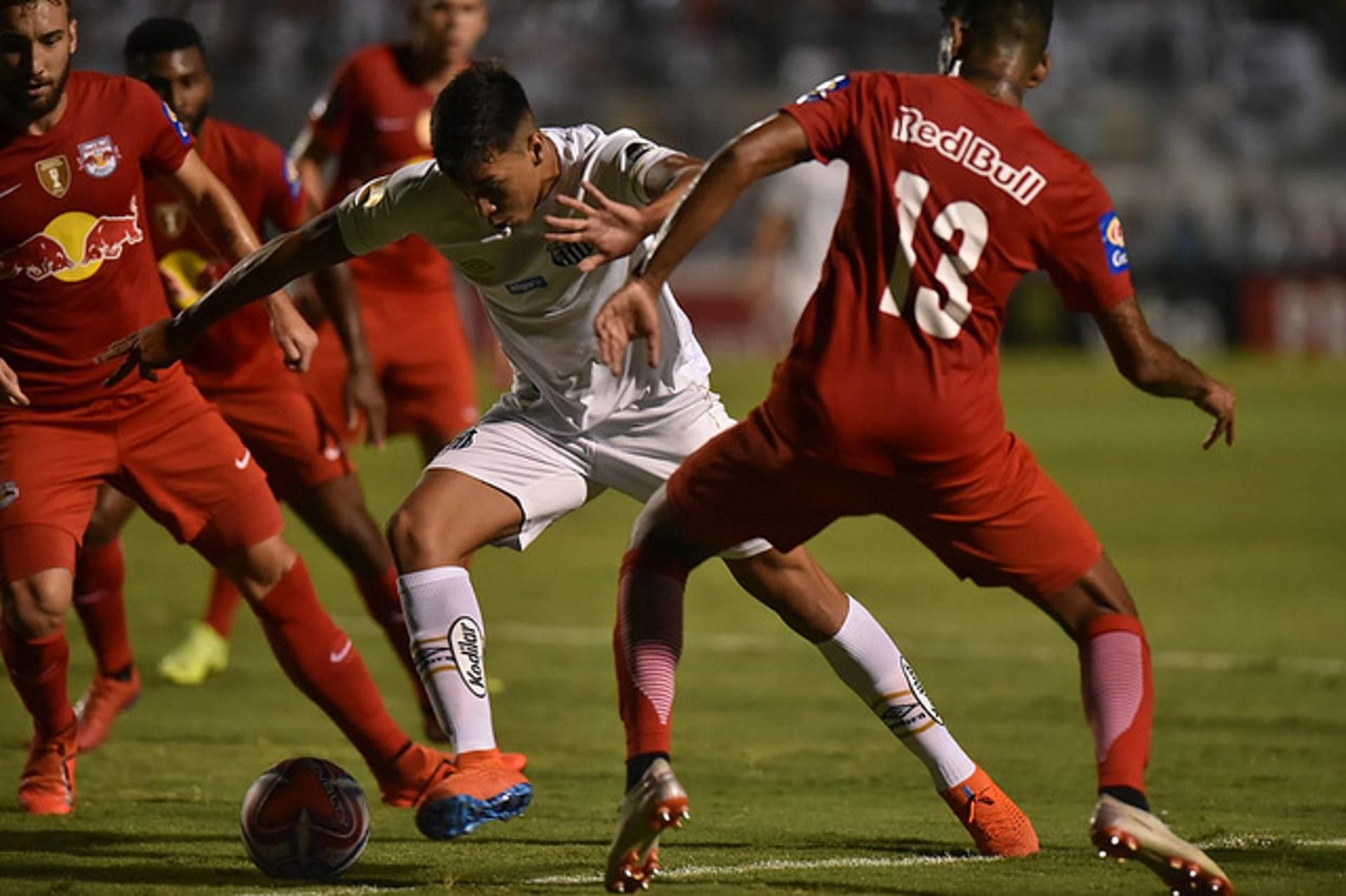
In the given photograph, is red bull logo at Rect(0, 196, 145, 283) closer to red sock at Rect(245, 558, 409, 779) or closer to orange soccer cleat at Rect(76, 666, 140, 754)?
red sock at Rect(245, 558, 409, 779)

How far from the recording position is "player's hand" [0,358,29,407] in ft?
20.4

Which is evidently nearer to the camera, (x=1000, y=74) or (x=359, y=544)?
(x=1000, y=74)

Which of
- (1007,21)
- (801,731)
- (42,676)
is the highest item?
(1007,21)

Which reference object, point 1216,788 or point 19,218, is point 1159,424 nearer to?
point 1216,788

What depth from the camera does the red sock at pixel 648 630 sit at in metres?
5.64


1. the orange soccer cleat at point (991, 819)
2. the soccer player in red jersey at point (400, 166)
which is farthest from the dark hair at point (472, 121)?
the soccer player in red jersey at point (400, 166)

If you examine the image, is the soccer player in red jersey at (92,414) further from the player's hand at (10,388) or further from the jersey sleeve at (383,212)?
the jersey sleeve at (383,212)

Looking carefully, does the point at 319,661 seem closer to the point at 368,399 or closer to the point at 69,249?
the point at 69,249

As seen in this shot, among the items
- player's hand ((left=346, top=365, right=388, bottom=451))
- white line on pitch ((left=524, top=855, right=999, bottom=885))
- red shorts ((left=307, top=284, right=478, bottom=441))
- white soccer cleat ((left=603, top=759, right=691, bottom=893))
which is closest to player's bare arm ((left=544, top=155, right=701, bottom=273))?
white soccer cleat ((left=603, top=759, right=691, bottom=893))

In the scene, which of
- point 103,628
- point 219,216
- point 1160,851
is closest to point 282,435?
point 103,628

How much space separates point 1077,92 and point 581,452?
25.5 meters

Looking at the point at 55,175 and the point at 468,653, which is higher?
the point at 55,175

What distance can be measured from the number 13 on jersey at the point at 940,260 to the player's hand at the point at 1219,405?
62cm

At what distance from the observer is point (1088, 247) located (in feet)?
17.0
